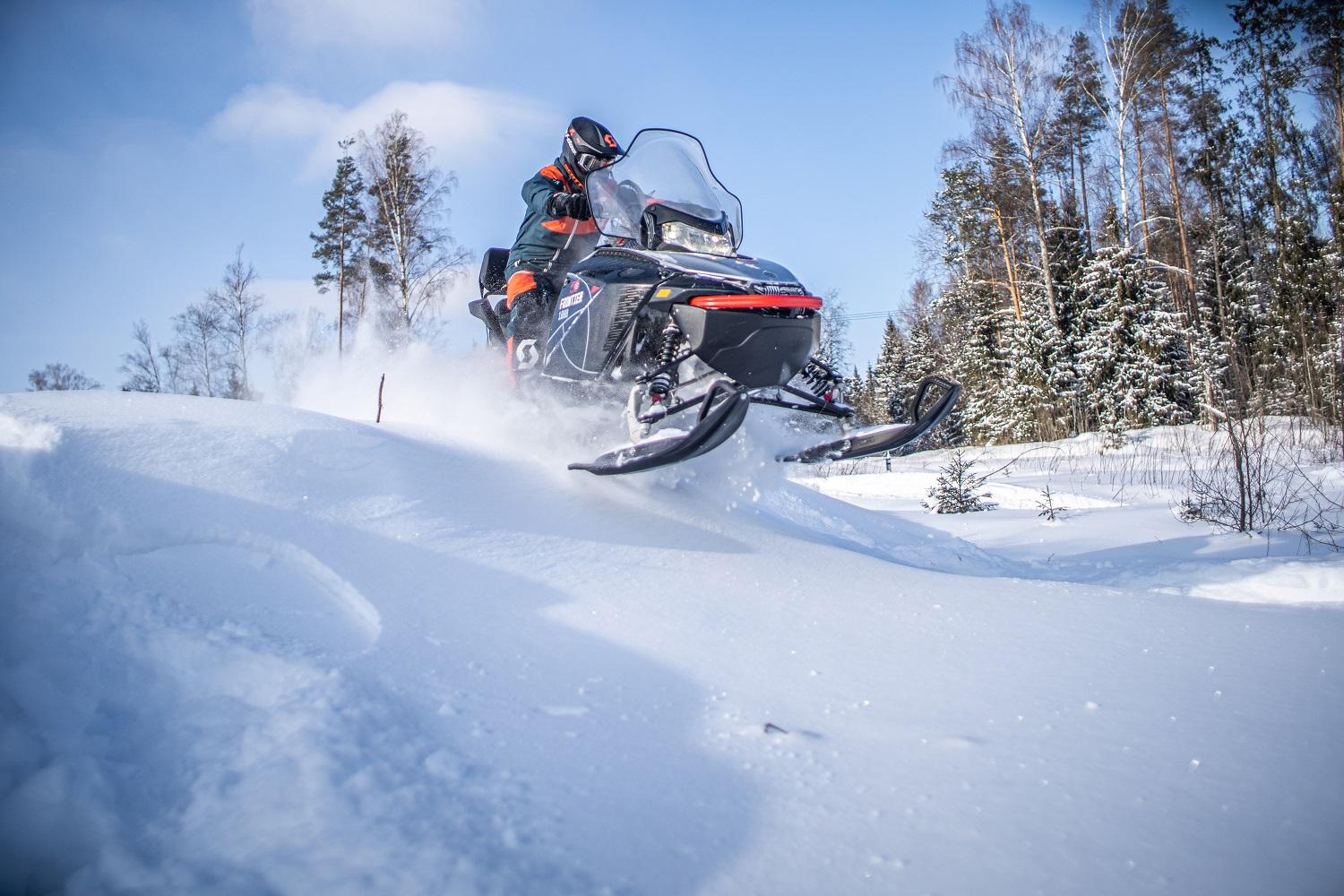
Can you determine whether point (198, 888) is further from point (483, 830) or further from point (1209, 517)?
point (1209, 517)

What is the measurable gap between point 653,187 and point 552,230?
0.88 m

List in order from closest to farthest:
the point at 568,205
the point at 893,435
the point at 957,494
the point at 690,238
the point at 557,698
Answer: the point at 557,698 < the point at 893,435 < the point at 690,238 < the point at 568,205 < the point at 957,494

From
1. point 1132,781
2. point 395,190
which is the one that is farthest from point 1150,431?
point 395,190

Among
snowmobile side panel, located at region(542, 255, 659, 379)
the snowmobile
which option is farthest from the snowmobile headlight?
snowmobile side panel, located at region(542, 255, 659, 379)

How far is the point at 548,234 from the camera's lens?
14.9 ft

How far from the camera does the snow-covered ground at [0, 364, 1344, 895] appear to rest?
1.15 meters

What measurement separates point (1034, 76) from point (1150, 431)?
27.0 feet

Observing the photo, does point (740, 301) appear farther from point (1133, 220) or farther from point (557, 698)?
point (1133, 220)

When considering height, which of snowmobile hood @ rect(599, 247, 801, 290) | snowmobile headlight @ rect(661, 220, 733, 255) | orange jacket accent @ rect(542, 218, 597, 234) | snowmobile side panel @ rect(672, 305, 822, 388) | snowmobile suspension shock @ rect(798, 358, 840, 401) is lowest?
snowmobile suspension shock @ rect(798, 358, 840, 401)

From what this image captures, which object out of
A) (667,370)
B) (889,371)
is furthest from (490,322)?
(889,371)

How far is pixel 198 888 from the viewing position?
3.51 ft

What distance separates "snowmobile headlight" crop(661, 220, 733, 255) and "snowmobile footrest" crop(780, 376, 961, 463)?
1.20 meters

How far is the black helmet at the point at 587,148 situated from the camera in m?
4.20

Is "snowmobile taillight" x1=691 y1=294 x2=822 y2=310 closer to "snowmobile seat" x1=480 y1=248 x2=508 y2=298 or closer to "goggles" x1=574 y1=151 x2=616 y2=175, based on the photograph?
"goggles" x1=574 y1=151 x2=616 y2=175
